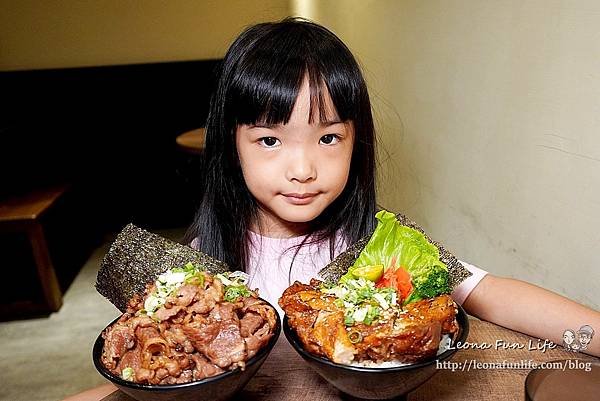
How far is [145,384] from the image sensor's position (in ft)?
2.31

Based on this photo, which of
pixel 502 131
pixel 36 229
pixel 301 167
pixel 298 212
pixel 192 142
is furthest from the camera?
pixel 192 142

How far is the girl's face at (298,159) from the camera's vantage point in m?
1.01

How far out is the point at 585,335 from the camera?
0.91 meters

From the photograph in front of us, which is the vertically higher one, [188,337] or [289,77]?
[289,77]

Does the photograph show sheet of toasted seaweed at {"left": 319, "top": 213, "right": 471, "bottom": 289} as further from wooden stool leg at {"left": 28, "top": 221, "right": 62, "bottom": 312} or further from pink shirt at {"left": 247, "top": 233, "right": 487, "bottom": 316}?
wooden stool leg at {"left": 28, "top": 221, "right": 62, "bottom": 312}

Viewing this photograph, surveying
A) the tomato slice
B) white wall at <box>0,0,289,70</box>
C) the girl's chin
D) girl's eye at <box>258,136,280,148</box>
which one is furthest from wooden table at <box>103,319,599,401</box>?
white wall at <box>0,0,289,70</box>

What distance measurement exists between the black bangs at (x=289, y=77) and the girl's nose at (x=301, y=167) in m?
0.07

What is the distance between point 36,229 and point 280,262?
2.48 meters

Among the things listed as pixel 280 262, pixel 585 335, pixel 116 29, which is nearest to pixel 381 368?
pixel 585 335

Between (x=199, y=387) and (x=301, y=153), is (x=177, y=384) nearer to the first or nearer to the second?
(x=199, y=387)

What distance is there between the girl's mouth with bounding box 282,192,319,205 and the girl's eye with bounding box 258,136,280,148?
104mm

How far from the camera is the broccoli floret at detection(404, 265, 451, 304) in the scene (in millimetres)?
830

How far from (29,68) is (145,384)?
4747mm

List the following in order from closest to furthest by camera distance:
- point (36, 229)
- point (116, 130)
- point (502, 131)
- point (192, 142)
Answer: point (502, 131) < point (36, 229) < point (192, 142) < point (116, 130)
